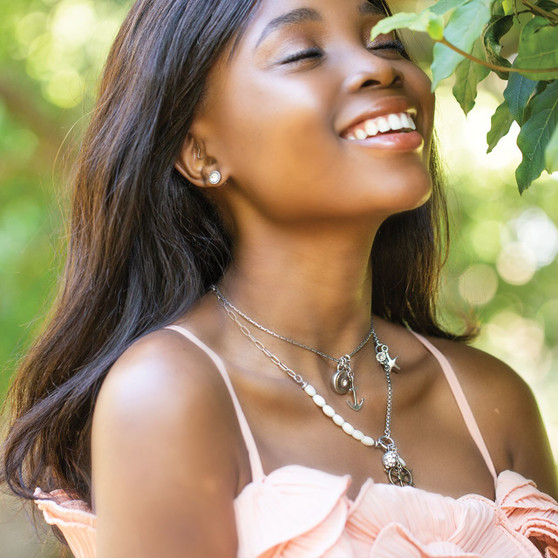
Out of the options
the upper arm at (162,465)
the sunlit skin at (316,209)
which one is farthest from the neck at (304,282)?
the upper arm at (162,465)

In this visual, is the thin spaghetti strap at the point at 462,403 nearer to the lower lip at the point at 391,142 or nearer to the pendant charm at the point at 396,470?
the pendant charm at the point at 396,470

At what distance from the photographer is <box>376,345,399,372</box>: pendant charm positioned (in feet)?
7.24

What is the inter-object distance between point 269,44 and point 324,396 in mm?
725

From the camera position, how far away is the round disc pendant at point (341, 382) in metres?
2.08

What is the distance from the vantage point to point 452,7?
1376mm

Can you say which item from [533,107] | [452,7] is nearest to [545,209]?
[533,107]

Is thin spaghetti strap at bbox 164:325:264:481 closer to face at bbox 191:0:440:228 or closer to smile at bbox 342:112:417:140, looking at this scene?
face at bbox 191:0:440:228

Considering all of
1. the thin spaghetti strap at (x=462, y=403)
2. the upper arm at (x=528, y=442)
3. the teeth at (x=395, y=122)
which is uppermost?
the teeth at (x=395, y=122)

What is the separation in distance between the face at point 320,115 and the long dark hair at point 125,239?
85 mm

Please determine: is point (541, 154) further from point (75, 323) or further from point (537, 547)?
point (75, 323)

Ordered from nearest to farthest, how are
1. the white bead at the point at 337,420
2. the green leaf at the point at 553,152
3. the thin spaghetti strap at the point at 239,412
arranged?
1. the green leaf at the point at 553,152
2. the thin spaghetti strap at the point at 239,412
3. the white bead at the point at 337,420

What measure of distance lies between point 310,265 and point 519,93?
631 mm

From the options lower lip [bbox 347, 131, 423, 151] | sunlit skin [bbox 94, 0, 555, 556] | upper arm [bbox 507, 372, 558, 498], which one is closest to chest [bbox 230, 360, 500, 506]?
sunlit skin [bbox 94, 0, 555, 556]

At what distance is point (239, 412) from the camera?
187 centimetres
